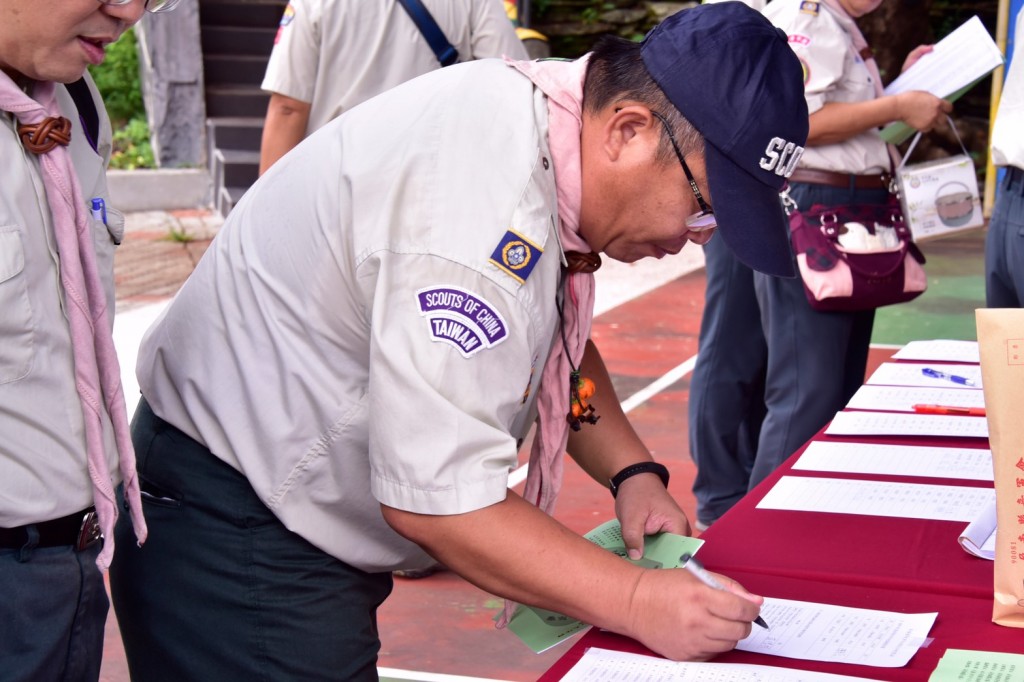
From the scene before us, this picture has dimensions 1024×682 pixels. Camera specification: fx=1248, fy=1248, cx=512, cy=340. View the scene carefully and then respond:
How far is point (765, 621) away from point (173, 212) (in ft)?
28.8

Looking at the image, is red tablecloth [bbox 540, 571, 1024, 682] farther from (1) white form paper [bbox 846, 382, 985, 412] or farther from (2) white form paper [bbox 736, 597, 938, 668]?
(1) white form paper [bbox 846, 382, 985, 412]

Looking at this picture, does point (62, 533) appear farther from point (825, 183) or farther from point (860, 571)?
point (825, 183)

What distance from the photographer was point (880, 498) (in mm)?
2119

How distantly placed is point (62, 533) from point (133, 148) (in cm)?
965

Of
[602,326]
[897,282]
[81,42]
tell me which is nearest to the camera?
[81,42]

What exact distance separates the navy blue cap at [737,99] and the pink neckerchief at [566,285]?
11 centimetres

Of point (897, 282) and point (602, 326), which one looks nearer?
point (897, 282)

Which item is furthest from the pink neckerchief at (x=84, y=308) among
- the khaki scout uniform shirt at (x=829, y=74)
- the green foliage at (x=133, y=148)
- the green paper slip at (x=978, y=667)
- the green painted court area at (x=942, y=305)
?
the green foliage at (x=133, y=148)

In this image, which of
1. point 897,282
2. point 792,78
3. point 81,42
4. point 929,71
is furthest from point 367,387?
point 929,71

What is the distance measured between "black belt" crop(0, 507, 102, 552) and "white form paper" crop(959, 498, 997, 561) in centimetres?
123

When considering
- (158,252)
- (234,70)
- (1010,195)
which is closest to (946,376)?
(1010,195)

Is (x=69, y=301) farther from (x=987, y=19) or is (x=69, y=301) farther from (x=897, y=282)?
(x=987, y=19)

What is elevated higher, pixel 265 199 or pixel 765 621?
pixel 265 199

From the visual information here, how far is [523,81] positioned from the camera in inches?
61.3
